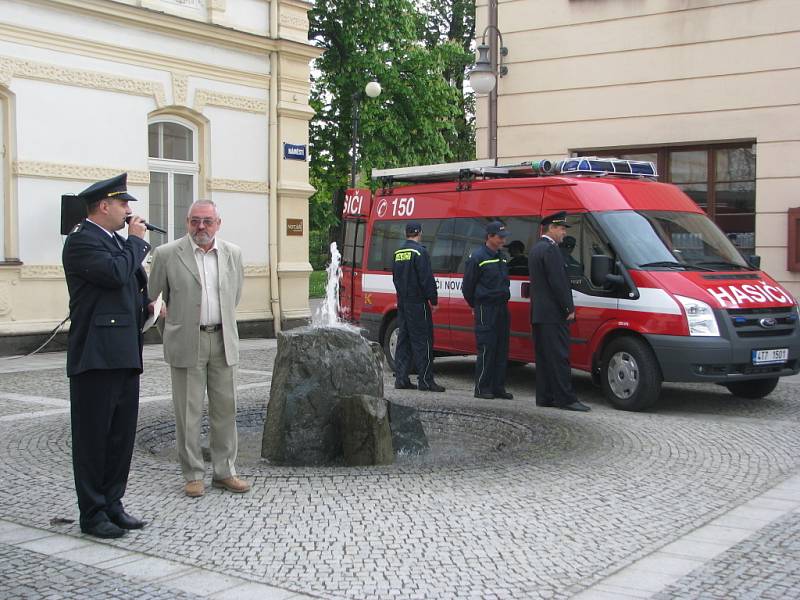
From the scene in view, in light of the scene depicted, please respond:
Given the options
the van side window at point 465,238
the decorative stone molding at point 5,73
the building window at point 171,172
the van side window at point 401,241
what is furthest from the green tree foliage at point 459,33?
the van side window at point 465,238

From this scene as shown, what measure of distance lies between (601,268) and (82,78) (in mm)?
9318

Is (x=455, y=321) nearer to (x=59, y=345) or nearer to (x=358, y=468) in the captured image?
(x=358, y=468)

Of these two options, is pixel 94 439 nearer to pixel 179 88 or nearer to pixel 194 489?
pixel 194 489

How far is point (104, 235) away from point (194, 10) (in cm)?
1309

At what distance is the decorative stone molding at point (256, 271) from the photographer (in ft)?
61.4

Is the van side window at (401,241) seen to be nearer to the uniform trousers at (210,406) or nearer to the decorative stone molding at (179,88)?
the decorative stone molding at (179,88)

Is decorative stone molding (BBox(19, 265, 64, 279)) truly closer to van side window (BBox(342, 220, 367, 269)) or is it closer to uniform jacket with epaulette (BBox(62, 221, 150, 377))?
van side window (BBox(342, 220, 367, 269))

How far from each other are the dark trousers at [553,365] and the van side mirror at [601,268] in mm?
570

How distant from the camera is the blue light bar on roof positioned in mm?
11633

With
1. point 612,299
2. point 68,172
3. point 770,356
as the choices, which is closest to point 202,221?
point 612,299

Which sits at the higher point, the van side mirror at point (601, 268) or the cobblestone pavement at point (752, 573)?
the van side mirror at point (601, 268)

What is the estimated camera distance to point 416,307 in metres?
11.8

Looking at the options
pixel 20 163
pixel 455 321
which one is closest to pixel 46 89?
pixel 20 163

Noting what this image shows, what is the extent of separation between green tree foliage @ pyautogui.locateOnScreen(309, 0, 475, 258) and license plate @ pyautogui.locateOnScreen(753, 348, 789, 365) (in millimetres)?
24035
